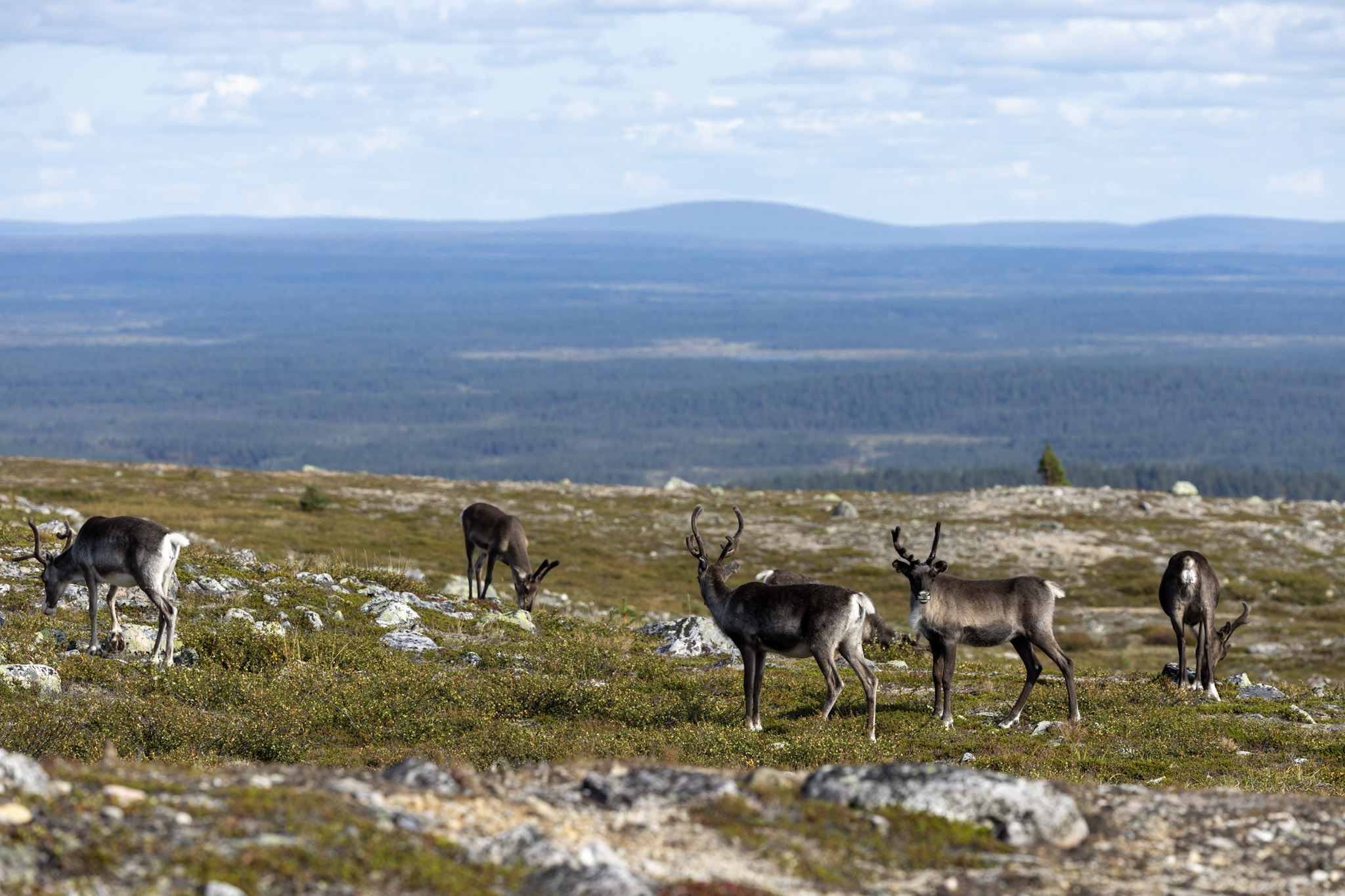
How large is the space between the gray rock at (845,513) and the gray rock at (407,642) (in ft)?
153

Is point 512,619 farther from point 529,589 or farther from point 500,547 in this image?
point 500,547

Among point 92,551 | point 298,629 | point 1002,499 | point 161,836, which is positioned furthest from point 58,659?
point 1002,499

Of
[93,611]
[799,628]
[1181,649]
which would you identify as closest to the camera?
[799,628]

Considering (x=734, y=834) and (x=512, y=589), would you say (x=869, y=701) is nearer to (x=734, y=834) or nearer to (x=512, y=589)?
(x=734, y=834)

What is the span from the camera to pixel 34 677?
16141mm

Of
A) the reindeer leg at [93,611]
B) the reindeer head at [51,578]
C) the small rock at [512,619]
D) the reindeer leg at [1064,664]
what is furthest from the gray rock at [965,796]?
the small rock at [512,619]

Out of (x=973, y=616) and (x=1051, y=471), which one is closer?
(x=973, y=616)

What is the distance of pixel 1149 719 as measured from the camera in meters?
17.8

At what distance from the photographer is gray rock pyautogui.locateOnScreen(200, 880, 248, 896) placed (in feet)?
23.8

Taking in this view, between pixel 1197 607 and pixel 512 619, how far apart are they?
1264 cm

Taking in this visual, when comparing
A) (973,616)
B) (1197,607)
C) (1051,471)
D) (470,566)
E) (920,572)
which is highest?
(920,572)

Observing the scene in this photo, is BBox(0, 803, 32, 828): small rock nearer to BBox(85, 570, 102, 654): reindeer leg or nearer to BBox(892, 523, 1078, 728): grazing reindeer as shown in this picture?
BBox(85, 570, 102, 654): reindeer leg

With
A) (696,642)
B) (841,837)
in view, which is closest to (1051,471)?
(696,642)

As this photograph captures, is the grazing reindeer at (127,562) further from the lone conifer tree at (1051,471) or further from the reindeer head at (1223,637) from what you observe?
the lone conifer tree at (1051,471)
